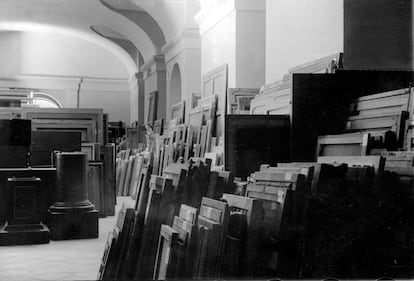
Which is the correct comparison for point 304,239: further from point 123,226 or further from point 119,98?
point 119,98

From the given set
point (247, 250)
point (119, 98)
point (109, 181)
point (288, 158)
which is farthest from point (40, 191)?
point (247, 250)

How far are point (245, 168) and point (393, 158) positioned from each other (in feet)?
5.08

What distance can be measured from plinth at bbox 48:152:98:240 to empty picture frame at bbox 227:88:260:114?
2223 millimetres

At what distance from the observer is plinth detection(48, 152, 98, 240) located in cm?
583

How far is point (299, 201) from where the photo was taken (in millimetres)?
3227

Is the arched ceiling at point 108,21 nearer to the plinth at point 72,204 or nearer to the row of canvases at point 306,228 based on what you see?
the plinth at point 72,204

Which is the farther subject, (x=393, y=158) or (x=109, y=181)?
(x=109, y=181)

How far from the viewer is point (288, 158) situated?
15.5 feet

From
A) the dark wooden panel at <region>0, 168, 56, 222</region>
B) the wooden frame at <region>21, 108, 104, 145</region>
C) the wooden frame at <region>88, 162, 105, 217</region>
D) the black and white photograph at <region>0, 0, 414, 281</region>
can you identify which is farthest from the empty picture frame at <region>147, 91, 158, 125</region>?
the dark wooden panel at <region>0, 168, 56, 222</region>

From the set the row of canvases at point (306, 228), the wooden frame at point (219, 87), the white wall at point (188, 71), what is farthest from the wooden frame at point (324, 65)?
the wooden frame at point (219, 87)

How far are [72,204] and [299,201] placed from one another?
341 cm

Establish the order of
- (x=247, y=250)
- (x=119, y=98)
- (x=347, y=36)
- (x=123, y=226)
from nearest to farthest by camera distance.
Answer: (x=247, y=250) → (x=123, y=226) → (x=119, y=98) → (x=347, y=36)

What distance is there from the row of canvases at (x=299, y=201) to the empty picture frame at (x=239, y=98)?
6.42 ft

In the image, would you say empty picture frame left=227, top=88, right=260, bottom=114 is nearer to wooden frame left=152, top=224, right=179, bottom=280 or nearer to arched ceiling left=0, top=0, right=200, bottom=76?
arched ceiling left=0, top=0, right=200, bottom=76
